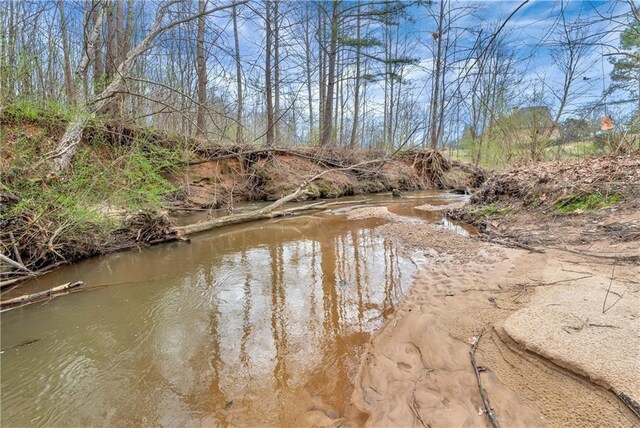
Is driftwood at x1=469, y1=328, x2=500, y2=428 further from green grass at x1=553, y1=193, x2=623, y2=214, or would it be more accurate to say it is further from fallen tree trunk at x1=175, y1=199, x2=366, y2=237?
fallen tree trunk at x1=175, y1=199, x2=366, y2=237

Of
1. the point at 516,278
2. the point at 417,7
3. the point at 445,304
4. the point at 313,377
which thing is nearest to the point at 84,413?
the point at 313,377

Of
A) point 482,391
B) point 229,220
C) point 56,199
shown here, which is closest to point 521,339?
point 482,391

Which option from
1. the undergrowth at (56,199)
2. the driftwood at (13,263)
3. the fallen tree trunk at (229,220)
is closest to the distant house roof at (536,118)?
the fallen tree trunk at (229,220)

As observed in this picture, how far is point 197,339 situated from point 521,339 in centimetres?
218

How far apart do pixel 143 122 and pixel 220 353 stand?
27.5ft

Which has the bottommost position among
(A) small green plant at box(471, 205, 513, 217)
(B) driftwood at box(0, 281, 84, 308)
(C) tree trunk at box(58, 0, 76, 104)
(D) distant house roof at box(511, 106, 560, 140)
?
(B) driftwood at box(0, 281, 84, 308)

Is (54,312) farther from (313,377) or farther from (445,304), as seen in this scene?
(445,304)

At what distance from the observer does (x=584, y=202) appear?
14.7 ft

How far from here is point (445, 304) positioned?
8.27ft

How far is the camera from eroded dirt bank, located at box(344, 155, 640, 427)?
1.40 metres

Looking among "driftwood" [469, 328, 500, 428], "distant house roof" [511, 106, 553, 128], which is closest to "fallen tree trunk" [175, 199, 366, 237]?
"driftwood" [469, 328, 500, 428]

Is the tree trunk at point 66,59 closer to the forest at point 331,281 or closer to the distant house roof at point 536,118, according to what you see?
the forest at point 331,281

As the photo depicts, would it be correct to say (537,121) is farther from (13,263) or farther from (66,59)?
(66,59)

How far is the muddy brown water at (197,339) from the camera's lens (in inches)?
63.2
